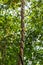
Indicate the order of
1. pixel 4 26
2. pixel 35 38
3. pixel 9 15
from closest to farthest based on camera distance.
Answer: pixel 4 26 → pixel 9 15 → pixel 35 38

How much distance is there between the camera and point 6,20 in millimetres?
10922

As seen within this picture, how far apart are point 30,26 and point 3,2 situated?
284 cm

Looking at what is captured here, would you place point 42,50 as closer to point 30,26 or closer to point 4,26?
point 30,26

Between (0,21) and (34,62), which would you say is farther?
(34,62)

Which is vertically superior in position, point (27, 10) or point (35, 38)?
point (27, 10)

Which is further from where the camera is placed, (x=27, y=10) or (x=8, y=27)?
(x=27, y=10)

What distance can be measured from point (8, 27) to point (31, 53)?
3022 mm

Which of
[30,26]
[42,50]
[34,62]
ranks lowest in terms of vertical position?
[34,62]

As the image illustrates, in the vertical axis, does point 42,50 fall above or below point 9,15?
below

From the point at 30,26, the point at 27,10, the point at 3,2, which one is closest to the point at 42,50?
the point at 30,26

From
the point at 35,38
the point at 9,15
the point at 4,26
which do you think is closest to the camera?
the point at 4,26

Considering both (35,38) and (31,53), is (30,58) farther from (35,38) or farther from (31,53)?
(35,38)

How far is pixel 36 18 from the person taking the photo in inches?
479


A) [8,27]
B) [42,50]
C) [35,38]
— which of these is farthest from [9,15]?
[42,50]
